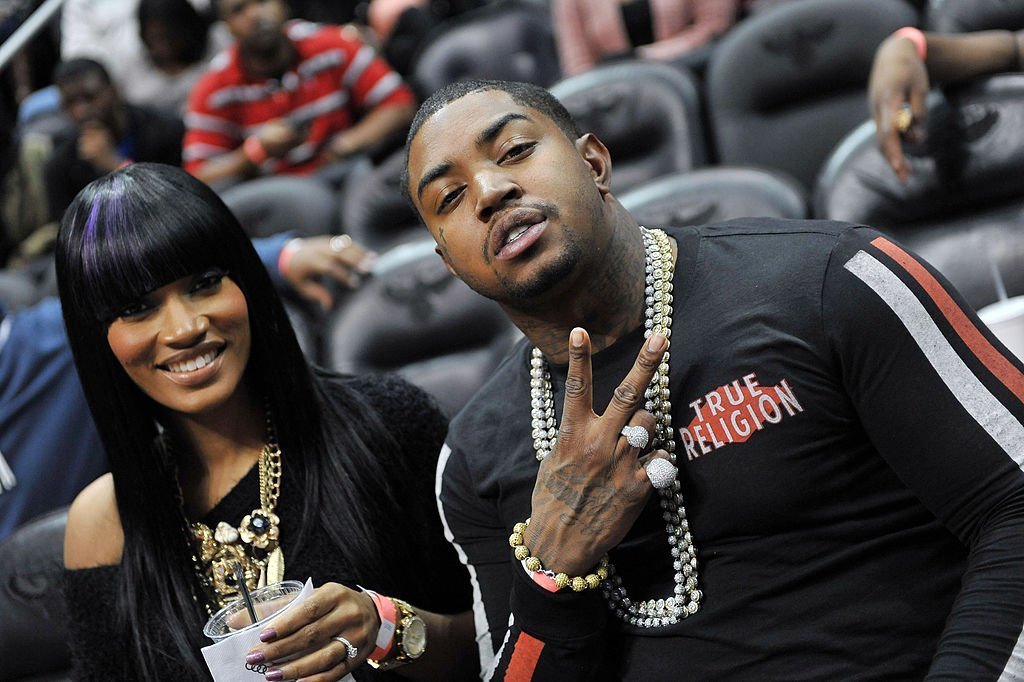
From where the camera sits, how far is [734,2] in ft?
10.5

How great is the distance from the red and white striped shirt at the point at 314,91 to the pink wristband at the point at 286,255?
1.37 meters

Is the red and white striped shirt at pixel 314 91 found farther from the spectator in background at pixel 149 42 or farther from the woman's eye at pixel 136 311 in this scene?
the woman's eye at pixel 136 311

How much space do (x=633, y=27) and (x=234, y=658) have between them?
2578mm

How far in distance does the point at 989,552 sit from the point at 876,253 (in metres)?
0.30

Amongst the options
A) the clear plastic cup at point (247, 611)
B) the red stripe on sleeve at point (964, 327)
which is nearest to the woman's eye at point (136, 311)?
the clear plastic cup at point (247, 611)

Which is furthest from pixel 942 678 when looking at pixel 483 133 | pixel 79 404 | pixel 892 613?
pixel 79 404

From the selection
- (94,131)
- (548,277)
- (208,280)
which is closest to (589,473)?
(548,277)

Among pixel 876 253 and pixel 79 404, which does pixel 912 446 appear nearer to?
pixel 876 253

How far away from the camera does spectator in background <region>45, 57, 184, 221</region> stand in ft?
12.6

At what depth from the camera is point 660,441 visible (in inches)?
46.7

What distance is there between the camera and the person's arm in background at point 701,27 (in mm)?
3143

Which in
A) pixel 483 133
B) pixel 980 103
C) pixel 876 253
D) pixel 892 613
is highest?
pixel 483 133

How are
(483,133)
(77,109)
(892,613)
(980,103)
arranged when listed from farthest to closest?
(77,109) → (980,103) → (483,133) → (892,613)

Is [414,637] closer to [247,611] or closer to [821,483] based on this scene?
[247,611]
